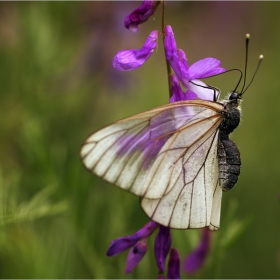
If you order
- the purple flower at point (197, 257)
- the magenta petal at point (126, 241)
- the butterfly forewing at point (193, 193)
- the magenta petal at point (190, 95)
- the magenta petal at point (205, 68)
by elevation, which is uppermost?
the magenta petal at point (205, 68)

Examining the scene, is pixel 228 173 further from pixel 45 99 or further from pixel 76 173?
pixel 45 99

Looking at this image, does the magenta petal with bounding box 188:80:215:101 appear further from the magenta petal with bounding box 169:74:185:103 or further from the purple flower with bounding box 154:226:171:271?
the purple flower with bounding box 154:226:171:271

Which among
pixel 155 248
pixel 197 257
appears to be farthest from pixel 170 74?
pixel 197 257

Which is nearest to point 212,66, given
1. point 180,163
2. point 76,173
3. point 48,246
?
point 180,163

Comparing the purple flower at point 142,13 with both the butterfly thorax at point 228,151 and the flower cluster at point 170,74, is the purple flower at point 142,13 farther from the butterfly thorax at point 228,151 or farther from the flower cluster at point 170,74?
the butterfly thorax at point 228,151

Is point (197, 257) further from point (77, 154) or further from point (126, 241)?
point (77, 154)

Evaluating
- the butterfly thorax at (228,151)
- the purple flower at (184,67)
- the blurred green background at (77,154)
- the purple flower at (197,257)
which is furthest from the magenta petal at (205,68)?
the purple flower at (197,257)

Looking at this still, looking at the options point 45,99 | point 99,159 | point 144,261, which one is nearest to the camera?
point 99,159
